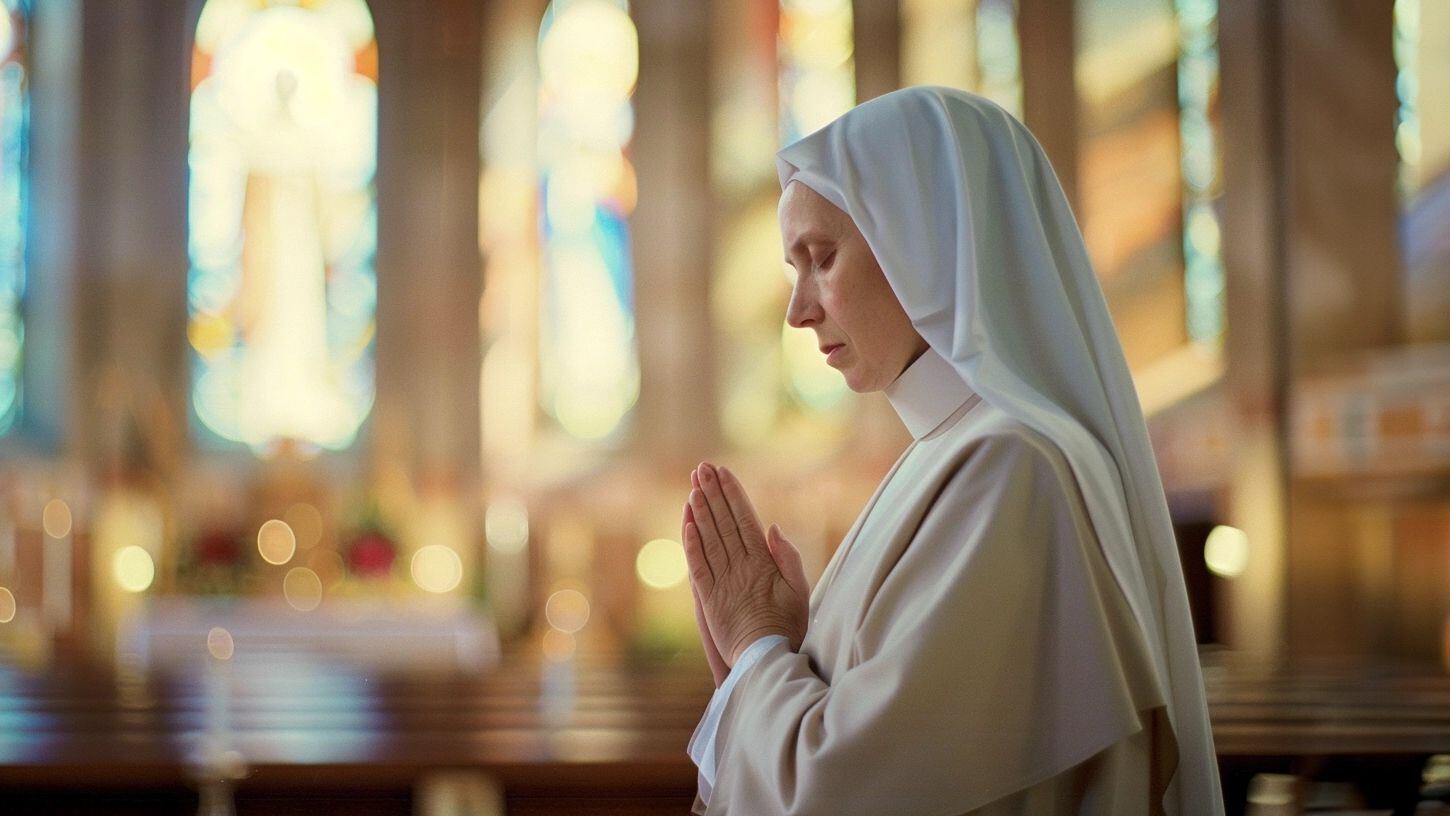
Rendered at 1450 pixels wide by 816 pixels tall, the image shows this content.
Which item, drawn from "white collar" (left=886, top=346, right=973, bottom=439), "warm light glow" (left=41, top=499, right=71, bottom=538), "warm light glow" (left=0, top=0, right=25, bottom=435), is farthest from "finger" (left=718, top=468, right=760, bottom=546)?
"warm light glow" (left=0, top=0, right=25, bottom=435)

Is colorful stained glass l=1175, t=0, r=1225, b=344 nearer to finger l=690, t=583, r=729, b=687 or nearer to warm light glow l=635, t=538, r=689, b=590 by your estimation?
warm light glow l=635, t=538, r=689, b=590

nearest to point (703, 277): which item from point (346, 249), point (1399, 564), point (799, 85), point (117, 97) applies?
point (799, 85)

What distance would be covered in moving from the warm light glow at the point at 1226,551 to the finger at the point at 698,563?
8.14 meters

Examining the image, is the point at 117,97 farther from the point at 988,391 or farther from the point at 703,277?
the point at 988,391

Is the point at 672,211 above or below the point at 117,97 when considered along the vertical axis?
below

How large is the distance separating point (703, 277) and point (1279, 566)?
430 cm

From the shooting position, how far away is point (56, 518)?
33.2 feet

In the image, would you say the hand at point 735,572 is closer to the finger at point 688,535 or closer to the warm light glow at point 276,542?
the finger at point 688,535

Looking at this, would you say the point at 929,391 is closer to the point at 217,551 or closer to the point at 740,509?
the point at 740,509

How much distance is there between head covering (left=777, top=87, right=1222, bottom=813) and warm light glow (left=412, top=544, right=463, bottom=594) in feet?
29.3

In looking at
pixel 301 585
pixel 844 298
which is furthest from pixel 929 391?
pixel 301 585

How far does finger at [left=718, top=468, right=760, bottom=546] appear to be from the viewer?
196 cm

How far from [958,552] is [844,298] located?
0.39 metres

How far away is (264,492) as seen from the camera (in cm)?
1033
